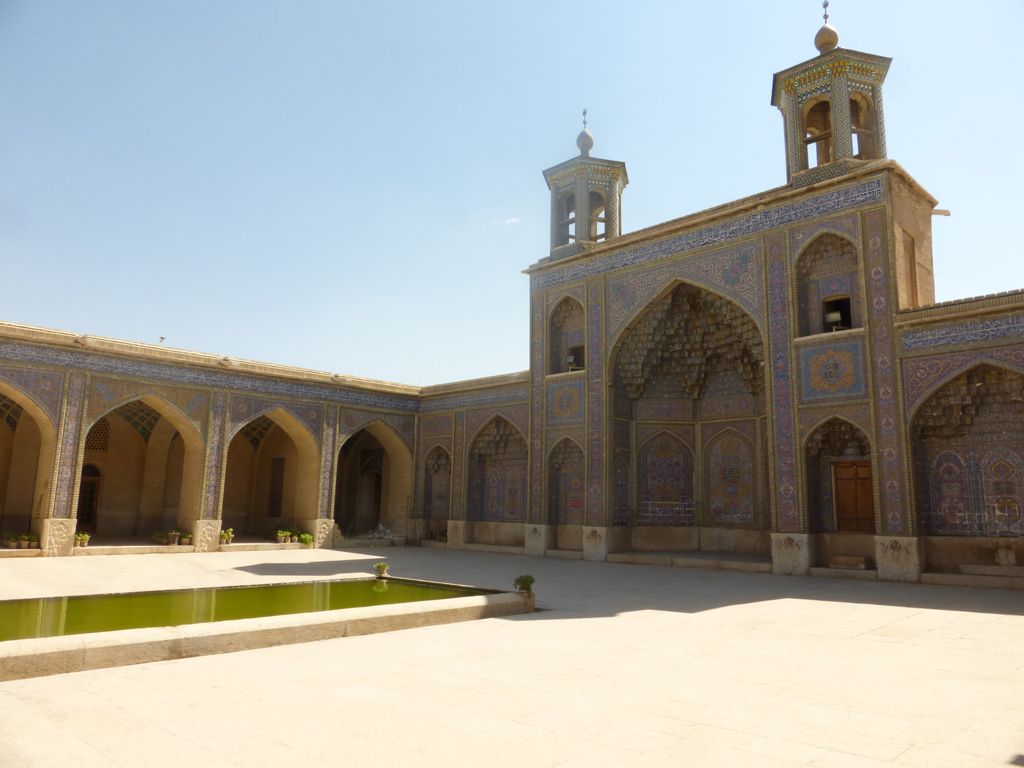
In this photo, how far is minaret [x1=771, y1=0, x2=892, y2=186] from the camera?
12.0m

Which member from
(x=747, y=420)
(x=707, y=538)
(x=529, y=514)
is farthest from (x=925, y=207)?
(x=529, y=514)

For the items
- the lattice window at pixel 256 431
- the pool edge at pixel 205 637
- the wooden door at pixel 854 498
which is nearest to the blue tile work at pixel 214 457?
the lattice window at pixel 256 431

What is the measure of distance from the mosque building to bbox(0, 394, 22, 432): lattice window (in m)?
0.03

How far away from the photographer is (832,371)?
11.3m

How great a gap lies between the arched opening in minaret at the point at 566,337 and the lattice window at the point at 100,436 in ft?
33.1

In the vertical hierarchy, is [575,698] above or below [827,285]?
below

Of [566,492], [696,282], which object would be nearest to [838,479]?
[696,282]

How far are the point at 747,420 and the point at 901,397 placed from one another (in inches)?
150

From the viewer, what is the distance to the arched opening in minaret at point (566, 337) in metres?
15.5

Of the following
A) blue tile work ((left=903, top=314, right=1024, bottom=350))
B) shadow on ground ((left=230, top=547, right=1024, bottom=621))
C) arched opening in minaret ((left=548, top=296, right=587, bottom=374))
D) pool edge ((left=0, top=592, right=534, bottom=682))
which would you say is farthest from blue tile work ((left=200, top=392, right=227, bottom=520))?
blue tile work ((left=903, top=314, right=1024, bottom=350))

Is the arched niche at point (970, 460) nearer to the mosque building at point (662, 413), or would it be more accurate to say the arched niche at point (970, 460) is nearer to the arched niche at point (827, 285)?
the mosque building at point (662, 413)

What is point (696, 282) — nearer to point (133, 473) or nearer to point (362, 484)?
point (362, 484)

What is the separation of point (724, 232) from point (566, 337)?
408cm

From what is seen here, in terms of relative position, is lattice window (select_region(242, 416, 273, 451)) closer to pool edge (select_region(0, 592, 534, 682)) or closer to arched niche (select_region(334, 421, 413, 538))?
arched niche (select_region(334, 421, 413, 538))
